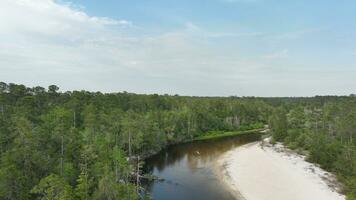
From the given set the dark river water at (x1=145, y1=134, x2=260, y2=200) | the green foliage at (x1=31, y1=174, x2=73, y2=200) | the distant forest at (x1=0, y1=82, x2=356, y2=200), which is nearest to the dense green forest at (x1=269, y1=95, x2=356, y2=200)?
the distant forest at (x1=0, y1=82, x2=356, y2=200)

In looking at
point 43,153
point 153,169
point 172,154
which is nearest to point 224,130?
point 172,154

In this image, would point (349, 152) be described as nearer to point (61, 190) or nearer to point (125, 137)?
point (125, 137)

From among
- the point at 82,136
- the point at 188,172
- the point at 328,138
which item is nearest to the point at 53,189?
the point at 82,136

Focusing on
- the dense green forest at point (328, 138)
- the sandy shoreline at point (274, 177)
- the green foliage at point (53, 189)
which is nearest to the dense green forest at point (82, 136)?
the green foliage at point (53, 189)

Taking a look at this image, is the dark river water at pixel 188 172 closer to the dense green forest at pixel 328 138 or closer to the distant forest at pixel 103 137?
the distant forest at pixel 103 137

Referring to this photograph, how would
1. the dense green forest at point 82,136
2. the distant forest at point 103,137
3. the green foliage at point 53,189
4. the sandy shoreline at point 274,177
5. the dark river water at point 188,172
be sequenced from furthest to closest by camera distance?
the dark river water at point 188,172 < the sandy shoreline at point 274,177 < the distant forest at point 103,137 < the dense green forest at point 82,136 < the green foliage at point 53,189
